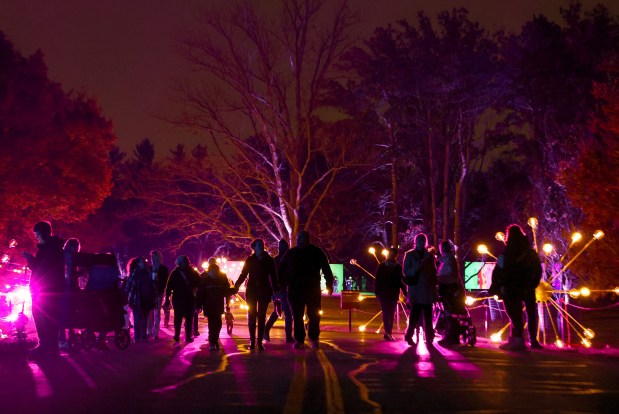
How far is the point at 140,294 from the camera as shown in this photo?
17531 millimetres

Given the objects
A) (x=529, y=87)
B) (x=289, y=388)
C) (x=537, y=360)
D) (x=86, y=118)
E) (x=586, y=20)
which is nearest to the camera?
(x=289, y=388)

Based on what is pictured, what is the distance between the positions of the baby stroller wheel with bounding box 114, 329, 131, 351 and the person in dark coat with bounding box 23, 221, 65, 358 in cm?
220

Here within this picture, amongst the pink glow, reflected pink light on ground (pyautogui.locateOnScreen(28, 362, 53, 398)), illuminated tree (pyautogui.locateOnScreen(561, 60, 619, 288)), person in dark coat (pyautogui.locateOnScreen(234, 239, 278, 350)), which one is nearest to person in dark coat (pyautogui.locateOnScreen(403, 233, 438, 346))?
person in dark coat (pyautogui.locateOnScreen(234, 239, 278, 350))

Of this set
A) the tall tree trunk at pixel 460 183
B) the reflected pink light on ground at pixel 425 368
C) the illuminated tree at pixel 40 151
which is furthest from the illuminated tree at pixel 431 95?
the reflected pink light on ground at pixel 425 368

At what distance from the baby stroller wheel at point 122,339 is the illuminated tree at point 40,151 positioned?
13.3 meters

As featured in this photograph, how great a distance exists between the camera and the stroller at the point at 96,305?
14523 millimetres

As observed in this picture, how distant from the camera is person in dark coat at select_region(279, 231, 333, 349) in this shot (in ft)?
47.6

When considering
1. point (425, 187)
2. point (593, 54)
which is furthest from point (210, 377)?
point (425, 187)

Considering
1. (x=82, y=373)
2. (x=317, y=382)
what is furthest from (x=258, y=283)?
(x=317, y=382)

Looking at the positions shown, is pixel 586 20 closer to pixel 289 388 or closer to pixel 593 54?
pixel 593 54

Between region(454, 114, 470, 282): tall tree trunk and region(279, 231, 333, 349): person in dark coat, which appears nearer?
region(279, 231, 333, 349): person in dark coat

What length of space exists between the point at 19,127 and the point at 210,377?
20037mm

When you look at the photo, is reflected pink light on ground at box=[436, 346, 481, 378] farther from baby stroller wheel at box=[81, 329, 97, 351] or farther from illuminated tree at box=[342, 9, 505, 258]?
illuminated tree at box=[342, 9, 505, 258]

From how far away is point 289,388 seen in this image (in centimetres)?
923
